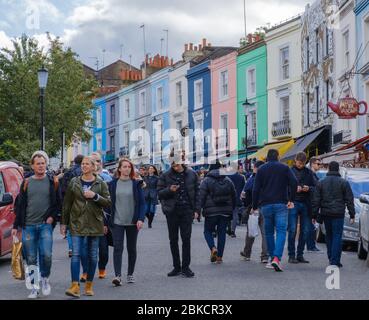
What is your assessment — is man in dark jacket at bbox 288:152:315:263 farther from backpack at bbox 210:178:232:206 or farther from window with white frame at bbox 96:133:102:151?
window with white frame at bbox 96:133:102:151

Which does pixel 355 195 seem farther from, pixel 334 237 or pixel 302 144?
pixel 302 144

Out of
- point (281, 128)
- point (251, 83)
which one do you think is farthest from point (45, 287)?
point (251, 83)

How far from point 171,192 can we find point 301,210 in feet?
10.1

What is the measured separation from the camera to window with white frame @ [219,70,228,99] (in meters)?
46.1

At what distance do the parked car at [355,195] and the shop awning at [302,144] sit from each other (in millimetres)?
15170

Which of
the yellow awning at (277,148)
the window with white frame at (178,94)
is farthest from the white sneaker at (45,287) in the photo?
the window with white frame at (178,94)

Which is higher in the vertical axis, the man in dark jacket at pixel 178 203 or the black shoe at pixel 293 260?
the man in dark jacket at pixel 178 203

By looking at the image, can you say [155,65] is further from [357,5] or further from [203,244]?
[203,244]

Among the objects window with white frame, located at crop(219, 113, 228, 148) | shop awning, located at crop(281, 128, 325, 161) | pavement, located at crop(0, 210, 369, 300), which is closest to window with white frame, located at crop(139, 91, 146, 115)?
window with white frame, located at crop(219, 113, 228, 148)

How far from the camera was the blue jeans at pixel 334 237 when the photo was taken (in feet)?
42.7

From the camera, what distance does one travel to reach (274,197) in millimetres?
12844

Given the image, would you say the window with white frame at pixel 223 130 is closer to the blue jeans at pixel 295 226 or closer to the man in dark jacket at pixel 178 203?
the blue jeans at pixel 295 226

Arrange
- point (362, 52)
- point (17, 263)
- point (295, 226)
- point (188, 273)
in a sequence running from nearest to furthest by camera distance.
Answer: point (17, 263), point (188, 273), point (295, 226), point (362, 52)

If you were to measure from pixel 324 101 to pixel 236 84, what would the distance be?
10.0 m
